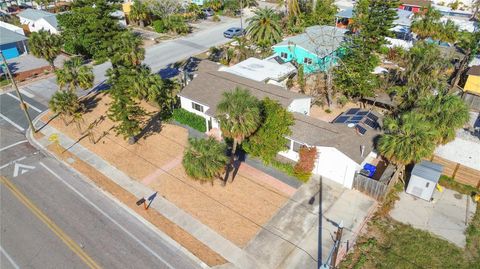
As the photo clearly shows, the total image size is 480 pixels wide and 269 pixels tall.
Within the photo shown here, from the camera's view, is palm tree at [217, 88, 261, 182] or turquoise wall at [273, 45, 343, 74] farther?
turquoise wall at [273, 45, 343, 74]

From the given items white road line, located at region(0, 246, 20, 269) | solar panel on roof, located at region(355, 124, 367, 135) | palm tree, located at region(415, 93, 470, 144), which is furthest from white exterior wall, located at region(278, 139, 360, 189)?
white road line, located at region(0, 246, 20, 269)

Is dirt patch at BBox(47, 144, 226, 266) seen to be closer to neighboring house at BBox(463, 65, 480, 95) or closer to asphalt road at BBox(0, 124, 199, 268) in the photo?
asphalt road at BBox(0, 124, 199, 268)

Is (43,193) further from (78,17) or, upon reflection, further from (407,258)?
(78,17)

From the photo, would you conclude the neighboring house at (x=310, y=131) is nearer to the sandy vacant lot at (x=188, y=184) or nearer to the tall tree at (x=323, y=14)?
the sandy vacant lot at (x=188, y=184)

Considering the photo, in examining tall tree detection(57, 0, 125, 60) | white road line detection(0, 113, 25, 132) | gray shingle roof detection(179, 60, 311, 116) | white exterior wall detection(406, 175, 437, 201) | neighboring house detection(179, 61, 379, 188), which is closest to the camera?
white exterior wall detection(406, 175, 437, 201)

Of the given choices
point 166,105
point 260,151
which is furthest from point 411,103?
point 166,105

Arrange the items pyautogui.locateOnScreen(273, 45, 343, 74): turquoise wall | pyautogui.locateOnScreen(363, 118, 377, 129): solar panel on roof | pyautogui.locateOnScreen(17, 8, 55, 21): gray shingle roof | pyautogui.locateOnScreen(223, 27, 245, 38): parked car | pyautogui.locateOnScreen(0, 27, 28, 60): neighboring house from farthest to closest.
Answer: pyautogui.locateOnScreen(223, 27, 245, 38): parked car, pyautogui.locateOnScreen(17, 8, 55, 21): gray shingle roof, pyautogui.locateOnScreen(0, 27, 28, 60): neighboring house, pyautogui.locateOnScreen(273, 45, 343, 74): turquoise wall, pyautogui.locateOnScreen(363, 118, 377, 129): solar panel on roof

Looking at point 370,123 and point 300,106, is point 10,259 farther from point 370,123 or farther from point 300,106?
point 370,123

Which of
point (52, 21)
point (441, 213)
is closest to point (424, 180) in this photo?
point (441, 213)
